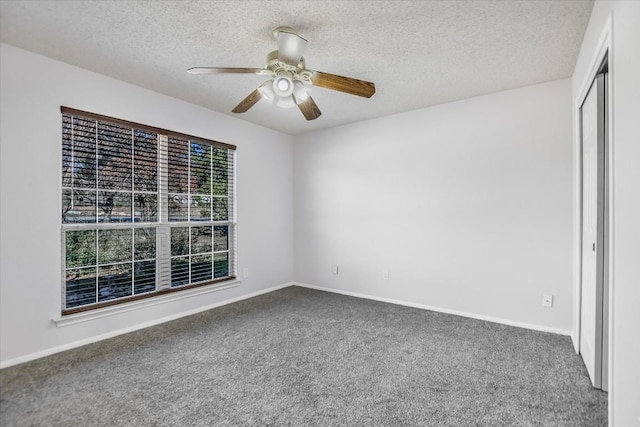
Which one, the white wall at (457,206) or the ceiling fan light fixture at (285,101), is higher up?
the ceiling fan light fixture at (285,101)

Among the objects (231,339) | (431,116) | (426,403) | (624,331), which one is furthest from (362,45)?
(231,339)

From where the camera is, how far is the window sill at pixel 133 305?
8.85ft

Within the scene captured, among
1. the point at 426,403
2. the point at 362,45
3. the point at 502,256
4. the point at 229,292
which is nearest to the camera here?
the point at 426,403

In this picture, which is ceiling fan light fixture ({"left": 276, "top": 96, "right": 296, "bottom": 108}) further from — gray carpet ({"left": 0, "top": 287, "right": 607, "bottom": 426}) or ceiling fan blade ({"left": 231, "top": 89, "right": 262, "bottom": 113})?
gray carpet ({"left": 0, "top": 287, "right": 607, "bottom": 426})

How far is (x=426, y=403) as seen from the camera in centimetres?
192

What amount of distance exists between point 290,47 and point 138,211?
2289mm

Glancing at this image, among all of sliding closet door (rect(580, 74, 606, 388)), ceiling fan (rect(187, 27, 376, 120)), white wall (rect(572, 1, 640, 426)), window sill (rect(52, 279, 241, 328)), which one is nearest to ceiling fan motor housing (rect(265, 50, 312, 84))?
ceiling fan (rect(187, 27, 376, 120))

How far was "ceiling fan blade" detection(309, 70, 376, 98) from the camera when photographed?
7.32 feet

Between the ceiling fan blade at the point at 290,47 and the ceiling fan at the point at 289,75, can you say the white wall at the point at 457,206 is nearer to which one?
the ceiling fan at the point at 289,75

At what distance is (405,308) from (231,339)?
2.06 metres

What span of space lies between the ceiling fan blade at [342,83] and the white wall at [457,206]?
1703 millimetres

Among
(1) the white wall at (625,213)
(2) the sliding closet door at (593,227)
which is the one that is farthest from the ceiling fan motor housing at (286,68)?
(2) the sliding closet door at (593,227)

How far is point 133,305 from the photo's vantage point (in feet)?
10.3

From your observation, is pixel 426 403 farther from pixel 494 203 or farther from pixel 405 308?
pixel 494 203
